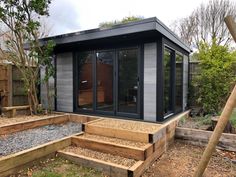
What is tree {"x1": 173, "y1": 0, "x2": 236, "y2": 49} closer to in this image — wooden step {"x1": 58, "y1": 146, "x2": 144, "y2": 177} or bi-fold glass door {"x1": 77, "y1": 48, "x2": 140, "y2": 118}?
bi-fold glass door {"x1": 77, "y1": 48, "x2": 140, "y2": 118}

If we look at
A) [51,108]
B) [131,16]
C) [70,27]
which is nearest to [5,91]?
[51,108]

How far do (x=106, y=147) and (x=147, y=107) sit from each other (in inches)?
61.4

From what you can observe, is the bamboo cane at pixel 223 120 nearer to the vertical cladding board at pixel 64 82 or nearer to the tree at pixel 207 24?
the vertical cladding board at pixel 64 82

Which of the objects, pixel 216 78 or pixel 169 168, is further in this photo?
pixel 216 78

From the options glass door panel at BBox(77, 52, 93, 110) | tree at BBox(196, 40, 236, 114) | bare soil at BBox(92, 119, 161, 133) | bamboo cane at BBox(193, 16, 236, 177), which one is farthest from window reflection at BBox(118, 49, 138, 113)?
bamboo cane at BBox(193, 16, 236, 177)

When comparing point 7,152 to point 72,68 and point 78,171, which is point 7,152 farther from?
point 72,68

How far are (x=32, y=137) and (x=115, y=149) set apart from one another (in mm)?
1781

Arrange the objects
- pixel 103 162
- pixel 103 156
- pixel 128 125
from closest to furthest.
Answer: pixel 103 162 < pixel 103 156 < pixel 128 125

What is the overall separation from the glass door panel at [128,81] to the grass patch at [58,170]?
2.05m

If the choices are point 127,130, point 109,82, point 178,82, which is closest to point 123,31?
point 109,82

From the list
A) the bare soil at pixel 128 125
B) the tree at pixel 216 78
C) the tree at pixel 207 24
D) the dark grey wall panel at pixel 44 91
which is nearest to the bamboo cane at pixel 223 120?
the bare soil at pixel 128 125

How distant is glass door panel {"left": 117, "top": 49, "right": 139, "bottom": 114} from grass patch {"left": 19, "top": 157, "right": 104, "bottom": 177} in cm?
205

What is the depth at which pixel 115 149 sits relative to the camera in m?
3.21

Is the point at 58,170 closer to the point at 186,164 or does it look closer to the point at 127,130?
the point at 127,130
